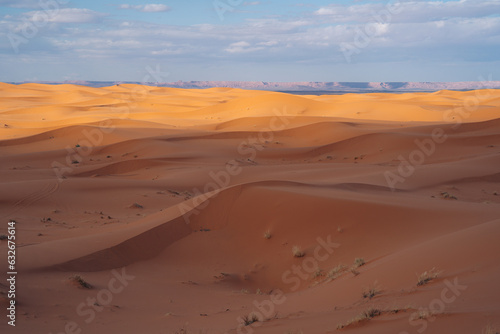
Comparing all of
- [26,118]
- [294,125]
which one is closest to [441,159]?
[294,125]

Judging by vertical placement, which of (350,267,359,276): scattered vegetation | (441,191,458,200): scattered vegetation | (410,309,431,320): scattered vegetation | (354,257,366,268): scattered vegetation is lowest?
(350,267,359,276): scattered vegetation

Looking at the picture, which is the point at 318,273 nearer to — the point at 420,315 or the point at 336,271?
the point at 336,271

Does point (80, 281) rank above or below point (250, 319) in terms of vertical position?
above

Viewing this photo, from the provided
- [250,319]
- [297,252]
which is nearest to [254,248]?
[297,252]

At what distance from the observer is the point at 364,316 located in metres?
4.71

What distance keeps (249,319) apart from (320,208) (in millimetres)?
5468

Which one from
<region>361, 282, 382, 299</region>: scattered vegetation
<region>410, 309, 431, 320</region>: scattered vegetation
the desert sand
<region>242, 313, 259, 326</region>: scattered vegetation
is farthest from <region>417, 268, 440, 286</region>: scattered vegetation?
<region>242, 313, 259, 326</region>: scattered vegetation

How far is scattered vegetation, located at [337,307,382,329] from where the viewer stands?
183 inches

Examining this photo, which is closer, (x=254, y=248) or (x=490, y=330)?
(x=490, y=330)

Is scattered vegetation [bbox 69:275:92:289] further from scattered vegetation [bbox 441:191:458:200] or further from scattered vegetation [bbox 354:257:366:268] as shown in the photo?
scattered vegetation [bbox 441:191:458:200]

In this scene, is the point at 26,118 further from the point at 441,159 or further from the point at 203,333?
the point at 203,333

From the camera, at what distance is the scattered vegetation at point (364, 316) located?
4.64 m

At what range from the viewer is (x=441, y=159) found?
74.8 feet

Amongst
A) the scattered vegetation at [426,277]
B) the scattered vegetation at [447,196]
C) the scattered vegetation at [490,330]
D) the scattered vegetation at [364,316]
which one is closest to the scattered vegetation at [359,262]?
the scattered vegetation at [426,277]
